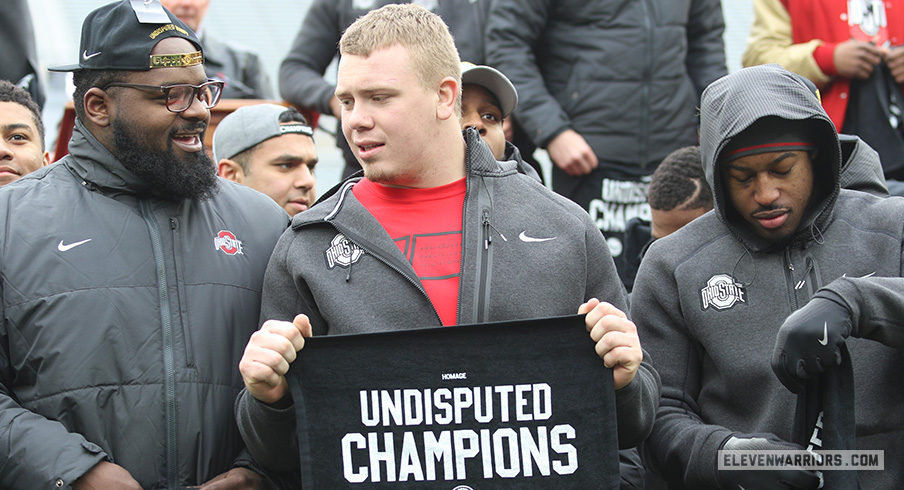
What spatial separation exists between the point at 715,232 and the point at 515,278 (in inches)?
38.2

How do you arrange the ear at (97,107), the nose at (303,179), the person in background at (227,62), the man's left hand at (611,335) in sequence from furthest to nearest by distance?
the person in background at (227,62) → the nose at (303,179) → the ear at (97,107) → the man's left hand at (611,335)

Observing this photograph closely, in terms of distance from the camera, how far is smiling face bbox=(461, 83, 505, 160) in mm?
4676

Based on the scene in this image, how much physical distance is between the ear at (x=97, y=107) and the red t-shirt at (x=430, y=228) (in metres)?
0.94

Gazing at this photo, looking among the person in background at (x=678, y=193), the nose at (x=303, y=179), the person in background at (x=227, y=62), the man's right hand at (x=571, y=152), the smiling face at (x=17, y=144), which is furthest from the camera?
the person in background at (x=227, y=62)

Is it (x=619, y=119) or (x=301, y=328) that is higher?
(x=619, y=119)

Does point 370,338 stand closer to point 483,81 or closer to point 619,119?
point 483,81

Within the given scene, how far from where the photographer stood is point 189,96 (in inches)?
140

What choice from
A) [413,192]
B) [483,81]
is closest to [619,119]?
[483,81]

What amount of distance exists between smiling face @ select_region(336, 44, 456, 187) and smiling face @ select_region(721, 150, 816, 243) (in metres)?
1.15

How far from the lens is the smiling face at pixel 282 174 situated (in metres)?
5.31

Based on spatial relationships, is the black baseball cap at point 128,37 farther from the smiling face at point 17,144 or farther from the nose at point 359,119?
the smiling face at point 17,144

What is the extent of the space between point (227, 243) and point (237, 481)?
0.80 metres

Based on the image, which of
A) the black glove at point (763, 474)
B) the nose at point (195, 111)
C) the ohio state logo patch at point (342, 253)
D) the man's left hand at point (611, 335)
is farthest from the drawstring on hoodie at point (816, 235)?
the nose at point (195, 111)

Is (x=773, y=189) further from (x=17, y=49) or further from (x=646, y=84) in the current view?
(x=17, y=49)
